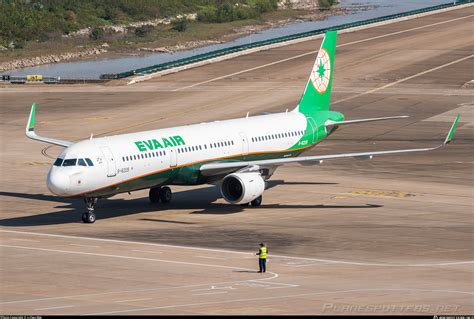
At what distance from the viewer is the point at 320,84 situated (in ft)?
259

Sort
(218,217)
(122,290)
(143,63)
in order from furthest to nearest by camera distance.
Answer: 1. (143,63)
2. (218,217)
3. (122,290)

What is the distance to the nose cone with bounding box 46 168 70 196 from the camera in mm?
60000

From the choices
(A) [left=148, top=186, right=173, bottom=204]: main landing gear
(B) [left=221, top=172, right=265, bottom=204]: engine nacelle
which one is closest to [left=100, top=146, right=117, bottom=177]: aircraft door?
(B) [left=221, top=172, right=265, bottom=204]: engine nacelle

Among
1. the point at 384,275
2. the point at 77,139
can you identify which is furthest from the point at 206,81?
the point at 384,275

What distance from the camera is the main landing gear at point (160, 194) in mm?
68875

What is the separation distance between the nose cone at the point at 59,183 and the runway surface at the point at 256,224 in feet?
7.18

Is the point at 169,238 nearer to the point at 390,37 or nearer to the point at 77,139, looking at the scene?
the point at 77,139

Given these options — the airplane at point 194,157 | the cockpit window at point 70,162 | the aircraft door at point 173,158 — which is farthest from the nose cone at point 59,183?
the aircraft door at point 173,158

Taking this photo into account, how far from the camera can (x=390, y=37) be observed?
16225cm

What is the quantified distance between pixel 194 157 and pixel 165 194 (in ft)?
12.2

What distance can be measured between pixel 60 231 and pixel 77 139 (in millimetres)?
35188

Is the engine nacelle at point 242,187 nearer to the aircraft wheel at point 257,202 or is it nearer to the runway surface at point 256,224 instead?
the runway surface at point 256,224

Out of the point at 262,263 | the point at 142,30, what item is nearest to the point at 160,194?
the point at 262,263

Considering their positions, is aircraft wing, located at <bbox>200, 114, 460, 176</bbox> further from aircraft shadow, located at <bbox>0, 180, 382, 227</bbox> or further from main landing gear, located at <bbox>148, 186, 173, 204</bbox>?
main landing gear, located at <bbox>148, 186, 173, 204</bbox>
